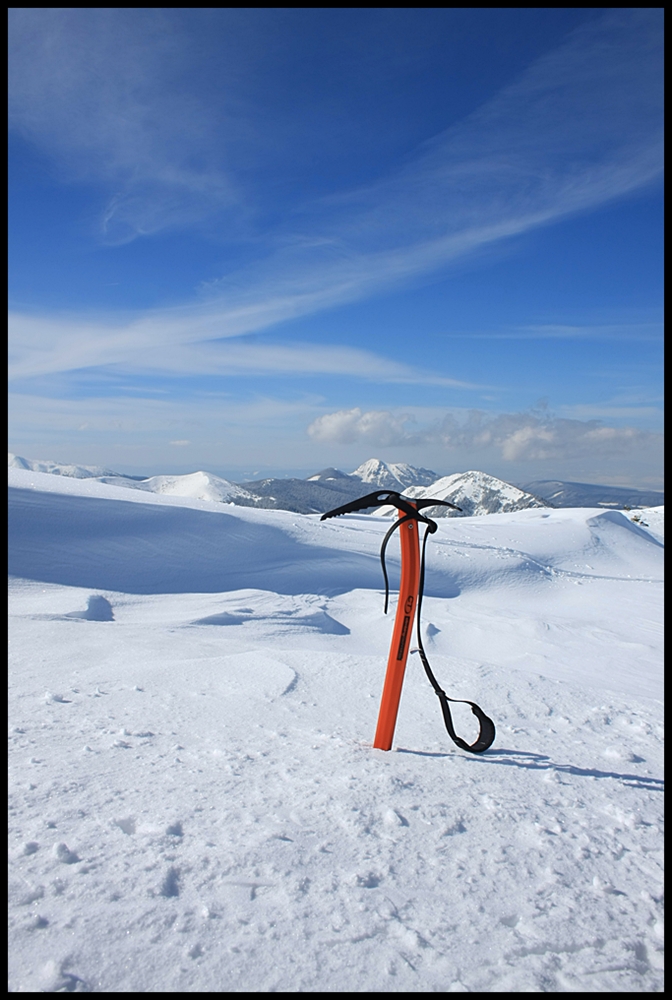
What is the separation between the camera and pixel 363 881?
2.23 meters

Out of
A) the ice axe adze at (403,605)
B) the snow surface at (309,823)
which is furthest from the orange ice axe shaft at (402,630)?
the snow surface at (309,823)

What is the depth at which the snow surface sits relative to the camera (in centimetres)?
187

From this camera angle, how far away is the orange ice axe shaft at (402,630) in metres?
3.41

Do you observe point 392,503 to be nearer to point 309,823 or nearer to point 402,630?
point 402,630

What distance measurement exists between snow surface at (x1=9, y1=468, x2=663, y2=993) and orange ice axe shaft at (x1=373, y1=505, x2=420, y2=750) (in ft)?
0.77

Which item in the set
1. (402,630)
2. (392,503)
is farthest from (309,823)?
(392,503)

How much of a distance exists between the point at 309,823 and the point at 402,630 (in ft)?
3.98

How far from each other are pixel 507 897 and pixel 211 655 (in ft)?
13.3

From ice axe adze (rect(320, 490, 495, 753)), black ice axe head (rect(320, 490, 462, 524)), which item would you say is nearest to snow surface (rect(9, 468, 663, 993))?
ice axe adze (rect(320, 490, 495, 753))

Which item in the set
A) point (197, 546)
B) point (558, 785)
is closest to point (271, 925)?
point (558, 785)

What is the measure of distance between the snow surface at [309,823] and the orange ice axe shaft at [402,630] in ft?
0.77

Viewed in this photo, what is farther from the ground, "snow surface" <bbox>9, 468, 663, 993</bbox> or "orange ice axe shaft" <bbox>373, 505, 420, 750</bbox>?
"orange ice axe shaft" <bbox>373, 505, 420, 750</bbox>

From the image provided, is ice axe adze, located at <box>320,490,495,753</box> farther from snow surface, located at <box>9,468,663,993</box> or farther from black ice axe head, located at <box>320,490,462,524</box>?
snow surface, located at <box>9,468,663,993</box>

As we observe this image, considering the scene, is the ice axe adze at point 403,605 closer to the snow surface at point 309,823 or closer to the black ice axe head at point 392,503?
the black ice axe head at point 392,503
